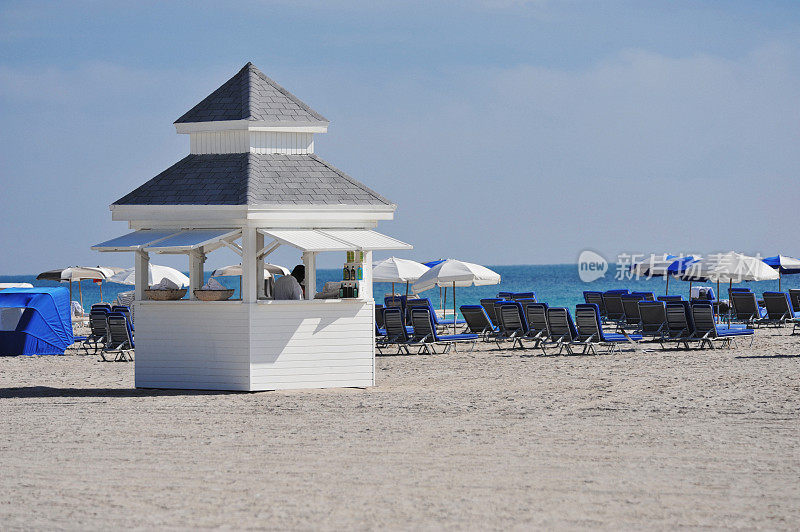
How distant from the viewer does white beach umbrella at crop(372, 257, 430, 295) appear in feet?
78.7

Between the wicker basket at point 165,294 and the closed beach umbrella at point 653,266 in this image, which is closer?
the wicker basket at point 165,294

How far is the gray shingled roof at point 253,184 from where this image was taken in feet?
40.9

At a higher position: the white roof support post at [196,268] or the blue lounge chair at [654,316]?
the white roof support post at [196,268]

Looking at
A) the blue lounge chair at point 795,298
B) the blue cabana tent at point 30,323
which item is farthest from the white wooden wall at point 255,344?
the blue lounge chair at point 795,298

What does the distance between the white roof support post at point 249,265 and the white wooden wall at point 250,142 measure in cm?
137

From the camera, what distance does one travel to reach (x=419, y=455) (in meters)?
7.89

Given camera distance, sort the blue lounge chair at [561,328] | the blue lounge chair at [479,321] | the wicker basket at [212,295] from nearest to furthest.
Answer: the wicker basket at [212,295], the blue lounge chair at [561,328], the blue lounge chair at [479,321]

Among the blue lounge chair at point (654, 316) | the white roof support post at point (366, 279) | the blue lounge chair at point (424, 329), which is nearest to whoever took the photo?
the white roof support post at point (366, 279)

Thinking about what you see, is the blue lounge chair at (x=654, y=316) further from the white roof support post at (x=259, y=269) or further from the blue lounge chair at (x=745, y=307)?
the white roof support post at (x=259, y=269)

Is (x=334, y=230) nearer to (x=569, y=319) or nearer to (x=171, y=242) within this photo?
(x=171, y=242)

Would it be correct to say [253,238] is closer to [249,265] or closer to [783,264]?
[249,265]

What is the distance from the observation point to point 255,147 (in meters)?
13.2

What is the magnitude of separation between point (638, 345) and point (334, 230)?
7990mm

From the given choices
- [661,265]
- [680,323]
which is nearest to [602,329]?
[680,323]
